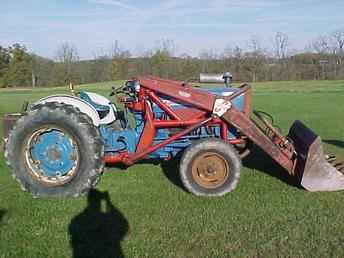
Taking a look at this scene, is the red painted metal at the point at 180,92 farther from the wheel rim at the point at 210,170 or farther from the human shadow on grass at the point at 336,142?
the human shadow on grass at the point at 336,142

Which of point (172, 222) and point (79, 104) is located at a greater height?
point (79, 104)

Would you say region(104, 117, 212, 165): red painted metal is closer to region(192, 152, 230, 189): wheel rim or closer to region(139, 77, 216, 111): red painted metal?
region(139, 77, 216, 111): red painted metal

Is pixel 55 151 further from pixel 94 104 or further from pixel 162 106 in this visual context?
pixel 162 106

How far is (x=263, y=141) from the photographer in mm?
6863

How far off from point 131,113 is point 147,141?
0.66m

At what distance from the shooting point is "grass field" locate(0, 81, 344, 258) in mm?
4953

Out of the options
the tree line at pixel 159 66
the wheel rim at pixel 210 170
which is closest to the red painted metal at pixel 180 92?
the wheel rim at pixel 210 170

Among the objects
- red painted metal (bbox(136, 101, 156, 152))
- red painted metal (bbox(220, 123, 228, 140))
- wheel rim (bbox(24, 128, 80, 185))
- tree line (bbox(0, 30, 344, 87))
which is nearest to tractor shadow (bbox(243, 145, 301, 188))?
red painted metal (bbox(220, 123, 228, 140))

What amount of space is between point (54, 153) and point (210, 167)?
7.04ft

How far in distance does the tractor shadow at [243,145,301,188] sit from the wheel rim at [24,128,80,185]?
3166 mm

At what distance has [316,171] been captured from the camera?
6.62 metres

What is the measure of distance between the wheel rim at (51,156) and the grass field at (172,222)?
371 millimetres

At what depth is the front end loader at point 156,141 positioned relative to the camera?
21.8 feet

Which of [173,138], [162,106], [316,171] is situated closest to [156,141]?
[173,138]
